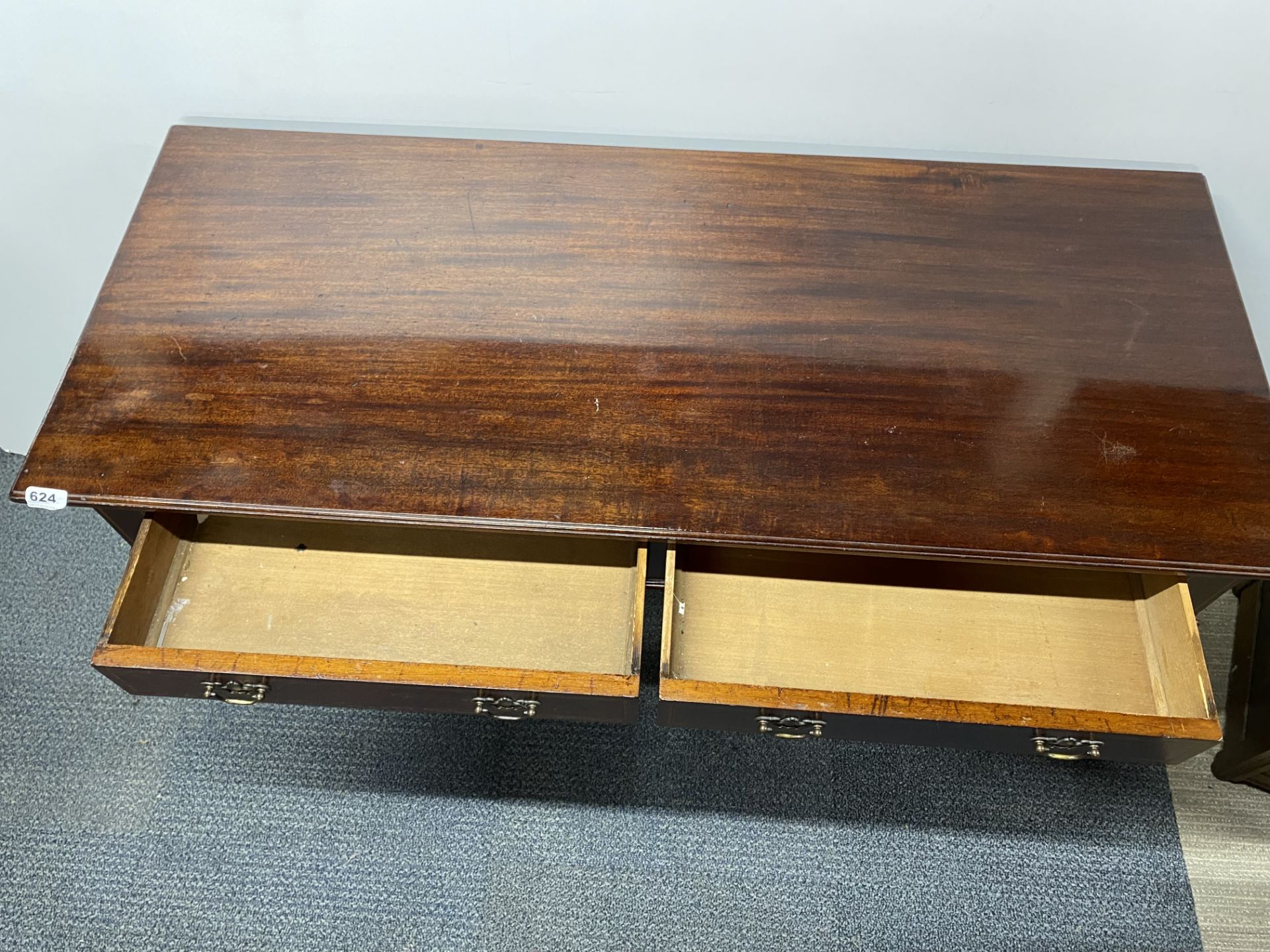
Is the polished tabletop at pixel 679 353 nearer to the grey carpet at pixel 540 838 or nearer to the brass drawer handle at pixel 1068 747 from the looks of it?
the brass drawer handle at pixel 1068 747

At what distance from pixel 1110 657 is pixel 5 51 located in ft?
4.34

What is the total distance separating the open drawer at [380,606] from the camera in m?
0.80

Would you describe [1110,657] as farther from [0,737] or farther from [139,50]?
[0,737]

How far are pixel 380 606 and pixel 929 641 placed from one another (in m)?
0.58

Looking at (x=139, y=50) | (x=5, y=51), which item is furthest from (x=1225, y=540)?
(x=5, y=51)

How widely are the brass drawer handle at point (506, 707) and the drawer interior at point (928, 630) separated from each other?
0.49 ft

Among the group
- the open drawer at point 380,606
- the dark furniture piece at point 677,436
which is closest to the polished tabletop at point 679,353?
the dark furniture piece at point 677,436

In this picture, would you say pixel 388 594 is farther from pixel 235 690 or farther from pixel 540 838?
pixel 540 838

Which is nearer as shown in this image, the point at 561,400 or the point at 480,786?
the point at 561,400

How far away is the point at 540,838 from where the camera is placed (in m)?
1.18

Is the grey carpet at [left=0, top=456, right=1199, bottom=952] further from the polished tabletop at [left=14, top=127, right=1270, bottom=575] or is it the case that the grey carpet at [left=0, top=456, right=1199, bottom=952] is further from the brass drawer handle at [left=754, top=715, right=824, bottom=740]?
the polished tabletop at [left=14, top=127, right=1270, bottom=575]

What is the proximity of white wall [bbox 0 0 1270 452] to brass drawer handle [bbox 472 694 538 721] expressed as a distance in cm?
63

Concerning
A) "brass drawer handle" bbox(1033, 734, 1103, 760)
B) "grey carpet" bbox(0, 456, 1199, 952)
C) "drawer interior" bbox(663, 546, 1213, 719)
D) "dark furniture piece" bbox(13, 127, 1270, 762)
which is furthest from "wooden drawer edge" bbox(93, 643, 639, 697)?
"grey carpet" bbox(0, 456, 1199, 952)

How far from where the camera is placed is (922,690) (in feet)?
2.83
